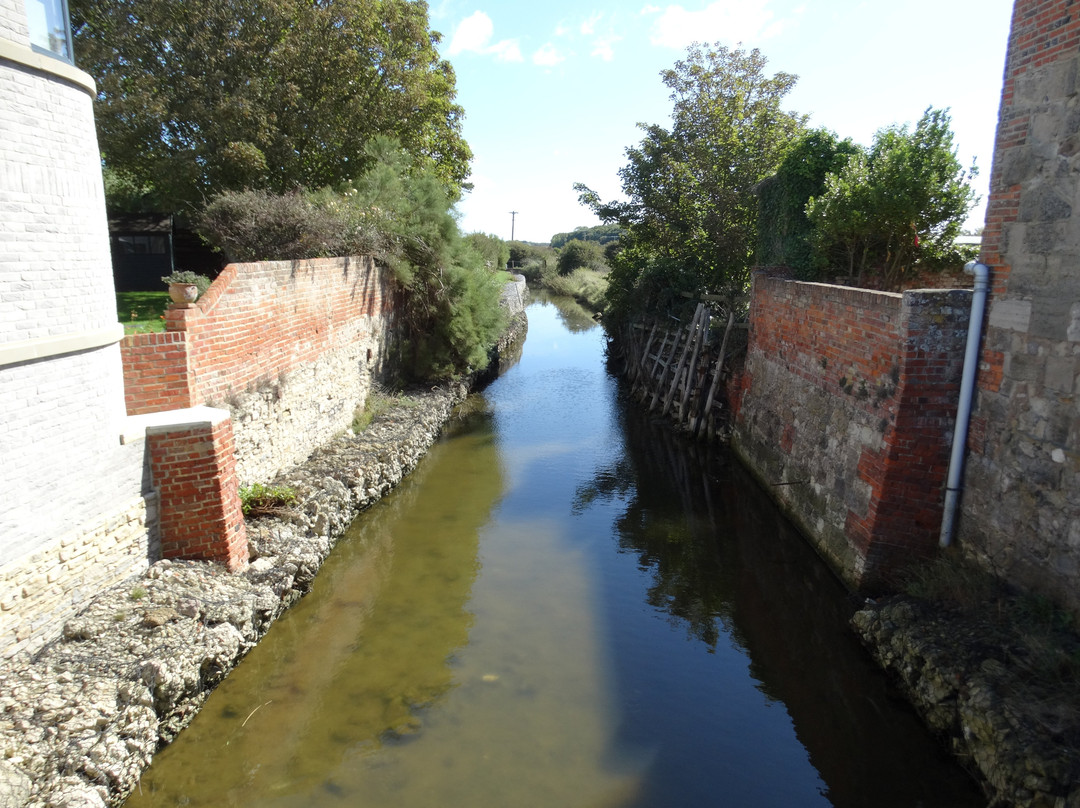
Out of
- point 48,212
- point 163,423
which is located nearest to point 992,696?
point 163,423

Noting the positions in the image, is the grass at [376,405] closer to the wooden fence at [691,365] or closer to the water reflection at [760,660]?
the water reflection at [760,660]

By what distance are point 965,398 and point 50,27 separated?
7694 mm

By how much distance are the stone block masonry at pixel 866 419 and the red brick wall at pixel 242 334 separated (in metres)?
6.45

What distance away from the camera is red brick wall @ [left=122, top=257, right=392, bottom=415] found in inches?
232

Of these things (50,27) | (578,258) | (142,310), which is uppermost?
(578,258)

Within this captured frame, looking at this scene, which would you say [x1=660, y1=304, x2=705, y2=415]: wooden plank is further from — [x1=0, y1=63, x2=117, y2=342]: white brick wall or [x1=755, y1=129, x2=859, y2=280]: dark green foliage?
[x1=0, y1=63, x2=117, y2=342]: white brick wall

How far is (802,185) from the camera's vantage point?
11195mm

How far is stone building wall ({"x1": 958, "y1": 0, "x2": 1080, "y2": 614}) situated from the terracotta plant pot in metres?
7.06

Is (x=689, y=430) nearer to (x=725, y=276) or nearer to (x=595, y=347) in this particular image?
(x=725, y=276)

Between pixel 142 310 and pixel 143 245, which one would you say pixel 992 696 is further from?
pixel 143 245

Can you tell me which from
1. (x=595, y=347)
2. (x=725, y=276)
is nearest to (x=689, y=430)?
(x=725, y=276)

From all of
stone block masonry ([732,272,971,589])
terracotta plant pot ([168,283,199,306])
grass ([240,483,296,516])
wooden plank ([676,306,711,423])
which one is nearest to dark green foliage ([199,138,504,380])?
terracotta plant pot ([168,283,199,306])

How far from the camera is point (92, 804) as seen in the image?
359 centimetres

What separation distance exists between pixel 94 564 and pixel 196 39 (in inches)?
512
